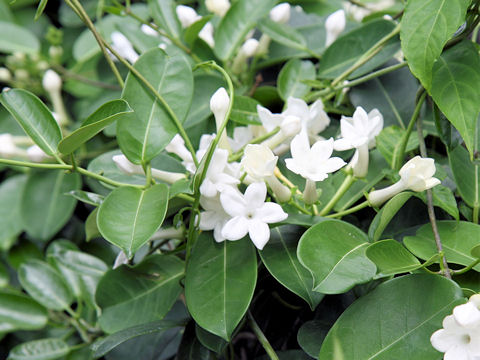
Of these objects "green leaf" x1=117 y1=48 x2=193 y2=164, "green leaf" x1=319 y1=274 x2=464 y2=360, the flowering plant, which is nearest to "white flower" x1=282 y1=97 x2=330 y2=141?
the flowering plant

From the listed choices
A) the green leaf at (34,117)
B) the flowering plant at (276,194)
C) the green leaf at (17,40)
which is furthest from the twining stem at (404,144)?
the green leaf at (17,40)

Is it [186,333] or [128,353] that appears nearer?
[186,333]

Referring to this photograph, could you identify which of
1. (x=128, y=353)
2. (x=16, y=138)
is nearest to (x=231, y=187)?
(x=128, y=353)

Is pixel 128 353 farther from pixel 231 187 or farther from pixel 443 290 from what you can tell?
pixel 443 290

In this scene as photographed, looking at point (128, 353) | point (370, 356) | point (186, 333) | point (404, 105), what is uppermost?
point (404, 105)

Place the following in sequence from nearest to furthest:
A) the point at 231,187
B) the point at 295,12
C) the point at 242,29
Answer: the point at 231,187 < the point at 242,29 < the point at 295,12

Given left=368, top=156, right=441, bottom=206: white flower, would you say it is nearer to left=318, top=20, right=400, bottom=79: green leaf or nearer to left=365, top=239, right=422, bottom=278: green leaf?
left=365, top=239, right=422, bottom=278: green leaf
